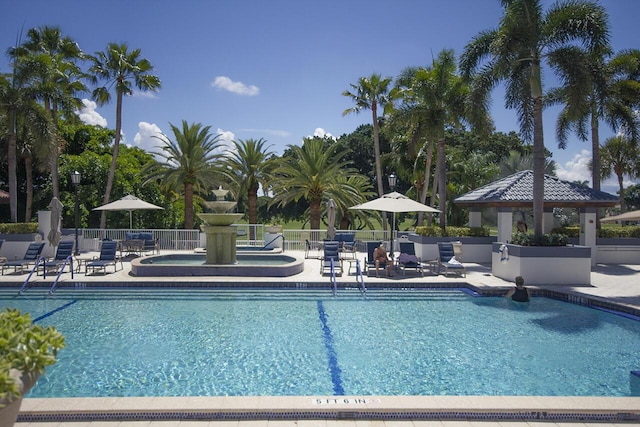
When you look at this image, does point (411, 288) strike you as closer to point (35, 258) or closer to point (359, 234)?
point (359, 234)

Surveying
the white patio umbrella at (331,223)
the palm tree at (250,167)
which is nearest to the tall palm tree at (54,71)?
the palm tree at (250,167)

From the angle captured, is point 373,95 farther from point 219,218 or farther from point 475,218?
point 219,218

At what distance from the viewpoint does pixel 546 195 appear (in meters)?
→ 17.9

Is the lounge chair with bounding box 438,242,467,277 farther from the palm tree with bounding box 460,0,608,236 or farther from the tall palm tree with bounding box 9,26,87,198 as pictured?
the tall palm tree with bounding box 9,26,87,198

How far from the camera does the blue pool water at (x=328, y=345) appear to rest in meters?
6.10

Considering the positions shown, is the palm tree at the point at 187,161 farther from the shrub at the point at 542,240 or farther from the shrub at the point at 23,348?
the shrub at the point at 23,348

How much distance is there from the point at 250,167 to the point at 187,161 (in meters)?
4.35

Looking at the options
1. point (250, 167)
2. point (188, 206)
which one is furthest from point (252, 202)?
point (188, 206)

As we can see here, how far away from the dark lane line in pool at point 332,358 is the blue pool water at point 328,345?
1.1 inches

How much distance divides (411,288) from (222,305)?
5523mm

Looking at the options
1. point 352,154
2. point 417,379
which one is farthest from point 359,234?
point 352,154

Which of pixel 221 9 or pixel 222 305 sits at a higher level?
pixel 221 9

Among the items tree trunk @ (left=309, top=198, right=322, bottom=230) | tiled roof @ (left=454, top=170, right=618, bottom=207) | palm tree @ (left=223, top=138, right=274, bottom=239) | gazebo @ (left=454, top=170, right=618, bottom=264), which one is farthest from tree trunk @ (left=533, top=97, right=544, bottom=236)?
palm tree @ (left=223, top=138, right=274, bottom=239)

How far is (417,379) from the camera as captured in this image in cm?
636
